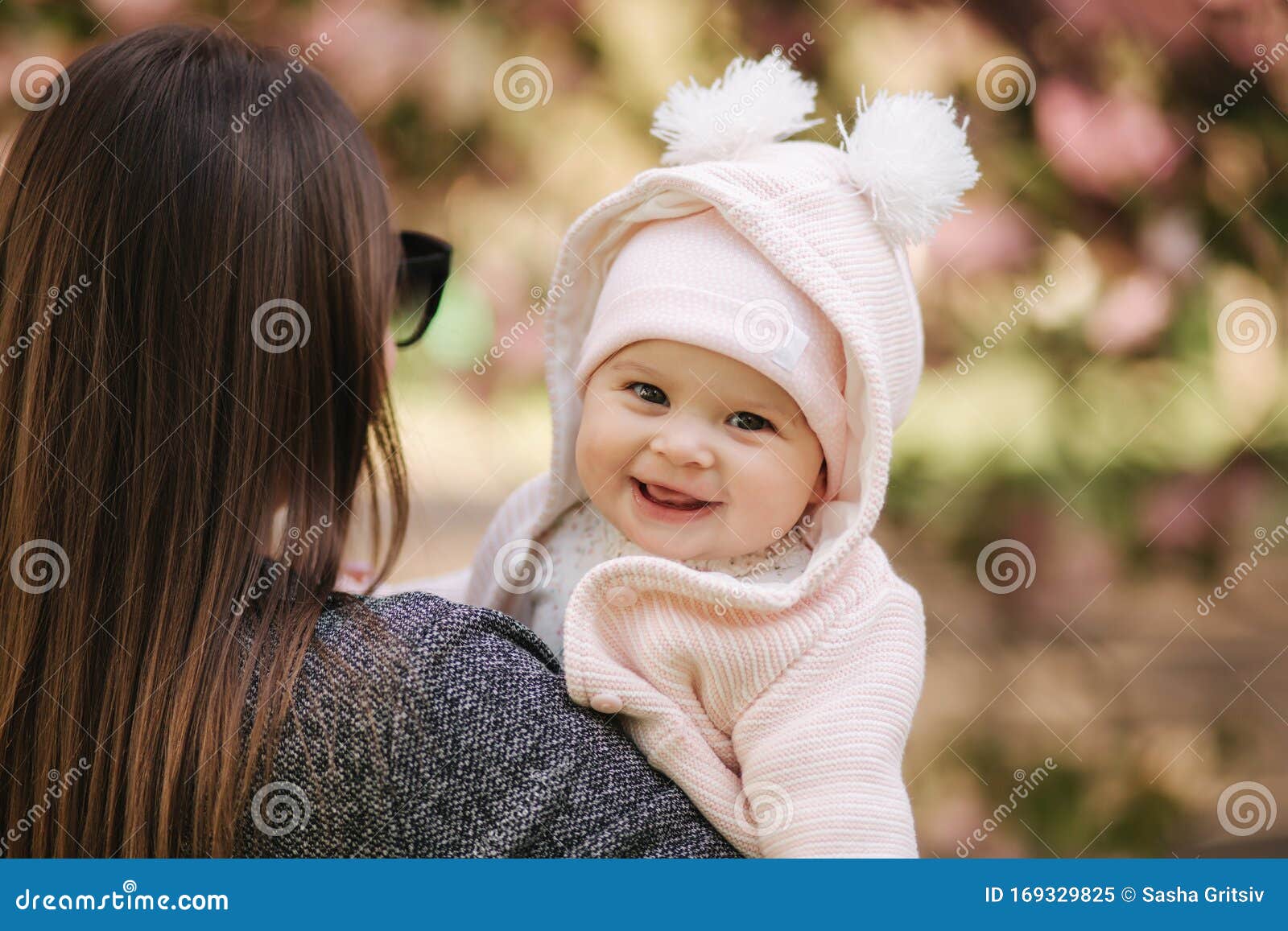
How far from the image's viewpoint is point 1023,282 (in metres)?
1.82

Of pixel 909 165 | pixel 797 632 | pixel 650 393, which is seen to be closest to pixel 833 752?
pixel 797 632

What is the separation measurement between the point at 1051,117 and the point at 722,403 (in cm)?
79

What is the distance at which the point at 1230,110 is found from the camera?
1.70 metres

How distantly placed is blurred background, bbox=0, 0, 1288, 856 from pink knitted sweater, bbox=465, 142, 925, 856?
1.66 feet

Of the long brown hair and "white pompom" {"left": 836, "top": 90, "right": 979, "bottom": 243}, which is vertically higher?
"white pompom" {"left": 836, "top": 90, "right": 979, "bottom": 243}

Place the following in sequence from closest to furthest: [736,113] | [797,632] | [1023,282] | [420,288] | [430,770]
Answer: [430,770], [797,632], [736,113], [420,288], [1023,282]

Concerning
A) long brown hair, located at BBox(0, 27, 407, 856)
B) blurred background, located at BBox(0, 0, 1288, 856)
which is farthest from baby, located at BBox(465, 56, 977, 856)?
blurred background, located at BBox(0, 0, 1288, 856)

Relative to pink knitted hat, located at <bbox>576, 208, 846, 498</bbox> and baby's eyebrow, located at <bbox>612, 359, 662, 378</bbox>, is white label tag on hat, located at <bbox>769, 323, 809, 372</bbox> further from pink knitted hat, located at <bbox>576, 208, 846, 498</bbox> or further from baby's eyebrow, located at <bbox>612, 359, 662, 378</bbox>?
baby's eyebrow, located at <bbox>612, 359, 662, 378</bbox>

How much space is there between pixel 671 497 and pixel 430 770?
14.6 inches

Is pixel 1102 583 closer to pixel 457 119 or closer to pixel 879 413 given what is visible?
pixel 879 413

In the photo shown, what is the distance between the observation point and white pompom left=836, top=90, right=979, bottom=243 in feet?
4.23

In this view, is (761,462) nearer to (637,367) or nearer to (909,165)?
(637,367)

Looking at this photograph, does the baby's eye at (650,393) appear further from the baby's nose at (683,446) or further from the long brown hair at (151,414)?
the long brown hair at (151,414)

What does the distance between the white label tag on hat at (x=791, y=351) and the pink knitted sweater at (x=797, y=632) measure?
36 mm
